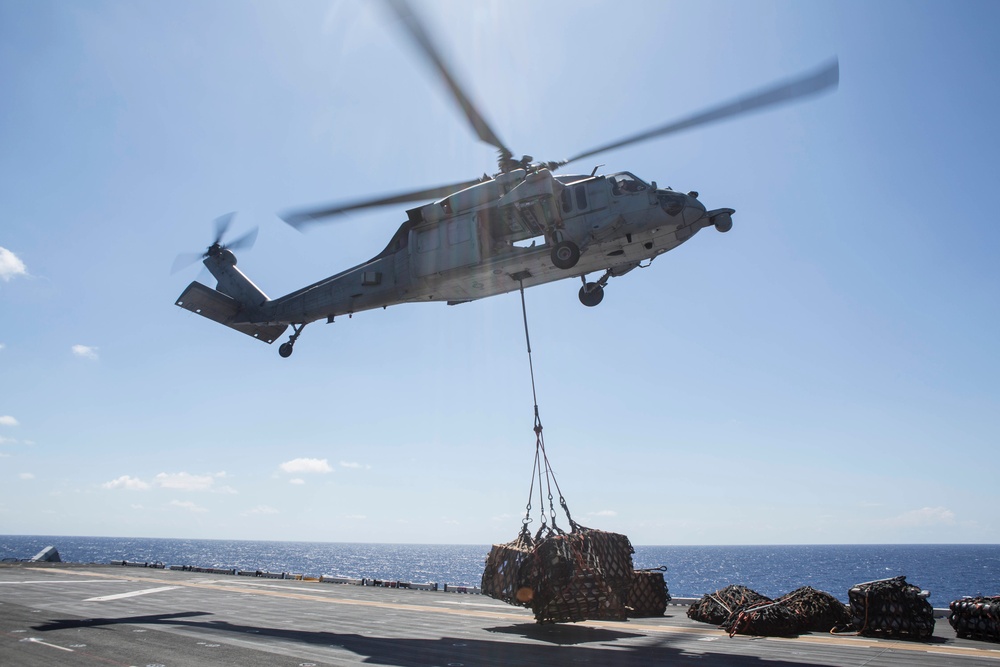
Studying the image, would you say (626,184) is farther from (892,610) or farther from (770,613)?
(892,610)

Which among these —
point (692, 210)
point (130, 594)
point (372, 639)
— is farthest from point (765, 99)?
point (130, 594)

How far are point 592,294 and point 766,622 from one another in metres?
9.58

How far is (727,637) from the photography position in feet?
50.4

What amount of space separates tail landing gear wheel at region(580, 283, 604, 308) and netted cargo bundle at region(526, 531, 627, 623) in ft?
24.0

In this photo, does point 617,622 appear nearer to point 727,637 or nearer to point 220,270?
point 727,637

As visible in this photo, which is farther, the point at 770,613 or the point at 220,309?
the point at 220,309

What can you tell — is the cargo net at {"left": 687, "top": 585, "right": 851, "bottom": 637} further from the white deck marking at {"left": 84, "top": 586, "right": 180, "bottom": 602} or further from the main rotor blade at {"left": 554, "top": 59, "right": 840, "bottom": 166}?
the white deck marking at {"left": 84, "top": 586, "right": 180, "bottom": 602}

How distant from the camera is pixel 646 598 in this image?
20844 mm

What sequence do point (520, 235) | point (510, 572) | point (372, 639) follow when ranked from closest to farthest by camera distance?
1. point (372, 639)
2. point (510, 572)
3. point (520, 235)

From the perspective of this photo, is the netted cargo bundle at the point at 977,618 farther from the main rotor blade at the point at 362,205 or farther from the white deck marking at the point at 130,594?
the white deck marking at the point at 130,594

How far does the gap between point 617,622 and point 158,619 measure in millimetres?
12478

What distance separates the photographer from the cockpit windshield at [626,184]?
701 inches

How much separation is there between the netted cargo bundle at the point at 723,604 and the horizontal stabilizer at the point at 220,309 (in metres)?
16.6

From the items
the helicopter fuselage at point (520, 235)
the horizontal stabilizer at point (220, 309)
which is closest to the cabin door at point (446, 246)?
the helicopter fuselage at point (520, 235)
